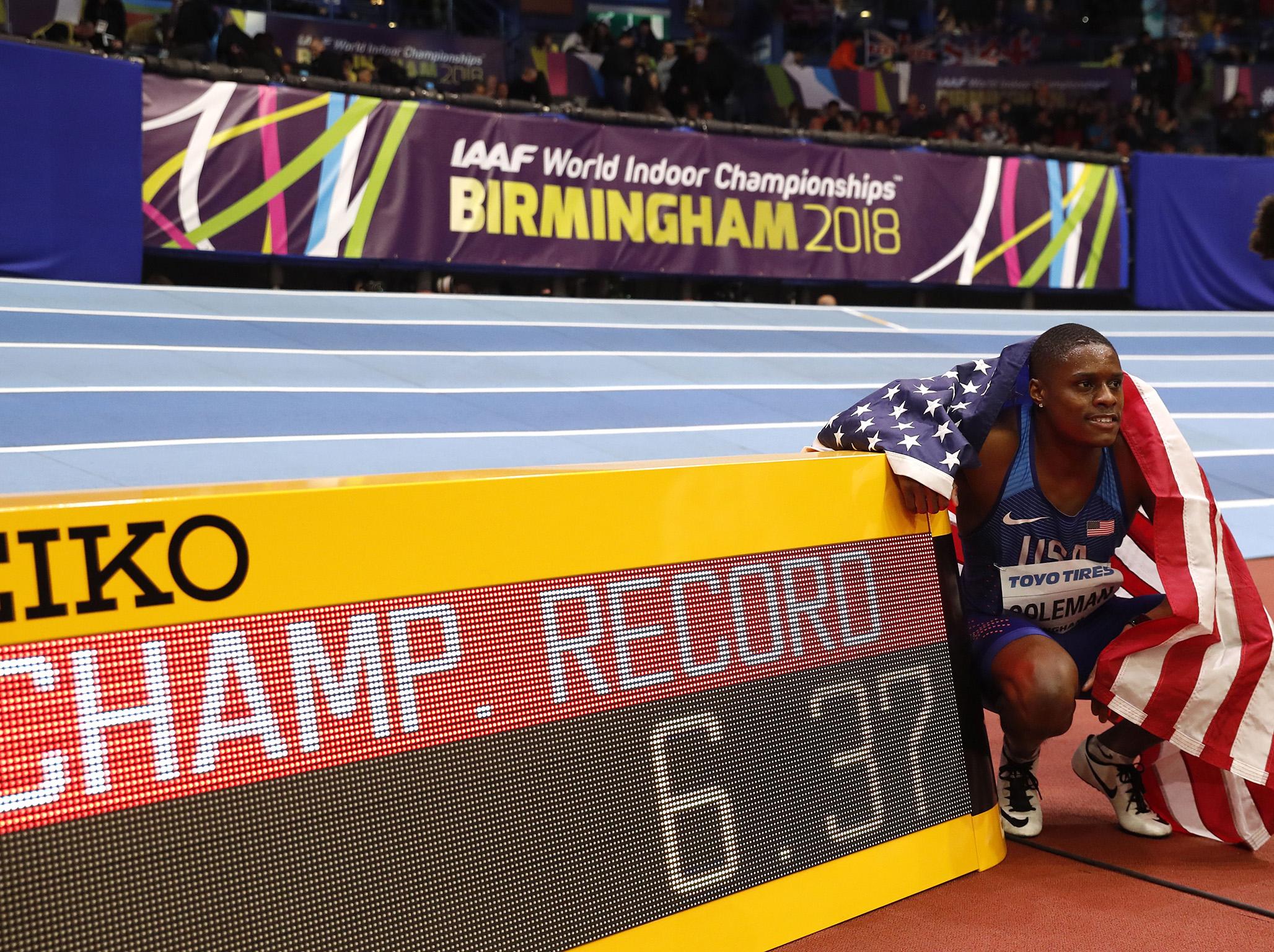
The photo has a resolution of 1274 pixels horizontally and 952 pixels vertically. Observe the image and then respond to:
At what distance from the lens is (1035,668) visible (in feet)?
10.5

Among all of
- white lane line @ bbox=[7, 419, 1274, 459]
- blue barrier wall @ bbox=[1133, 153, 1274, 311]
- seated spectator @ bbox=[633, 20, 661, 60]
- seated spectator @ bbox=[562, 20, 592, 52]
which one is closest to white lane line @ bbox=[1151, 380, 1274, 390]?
white lane line @ bbox=[7, 419, 1274, 459]

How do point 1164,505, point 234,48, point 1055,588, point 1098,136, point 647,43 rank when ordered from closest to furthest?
point 1164,505, point 1055,588, point 234,48, point 647,43, point 1098,136

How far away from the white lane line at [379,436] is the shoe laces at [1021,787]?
516cm

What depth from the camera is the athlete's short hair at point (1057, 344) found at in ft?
10.7

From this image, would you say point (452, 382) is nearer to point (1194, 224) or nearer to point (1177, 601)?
point (1177, 601)

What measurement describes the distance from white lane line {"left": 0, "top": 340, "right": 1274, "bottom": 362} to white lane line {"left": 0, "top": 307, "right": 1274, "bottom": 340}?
724mm

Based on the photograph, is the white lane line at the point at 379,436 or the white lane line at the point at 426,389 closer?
the white lane line at the point at 379,436

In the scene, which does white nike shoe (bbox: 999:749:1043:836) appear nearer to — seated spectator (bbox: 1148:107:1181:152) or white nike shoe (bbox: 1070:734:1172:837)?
white nike shoe (bbox: 1070:734:1172:837)

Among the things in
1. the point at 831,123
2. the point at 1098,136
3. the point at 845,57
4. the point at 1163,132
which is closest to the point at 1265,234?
the point at 831,123

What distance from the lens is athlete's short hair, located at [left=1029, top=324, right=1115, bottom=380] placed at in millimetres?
3264

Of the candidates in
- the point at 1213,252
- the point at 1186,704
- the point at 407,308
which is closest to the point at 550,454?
the point at 407,308

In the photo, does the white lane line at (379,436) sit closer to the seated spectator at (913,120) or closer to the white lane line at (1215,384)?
the white lane line at (1215,384)

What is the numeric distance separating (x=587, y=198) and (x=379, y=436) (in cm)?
532

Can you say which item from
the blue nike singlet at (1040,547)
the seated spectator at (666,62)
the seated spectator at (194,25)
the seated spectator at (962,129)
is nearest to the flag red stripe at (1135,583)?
the blue nike singlet at (1040,547)
